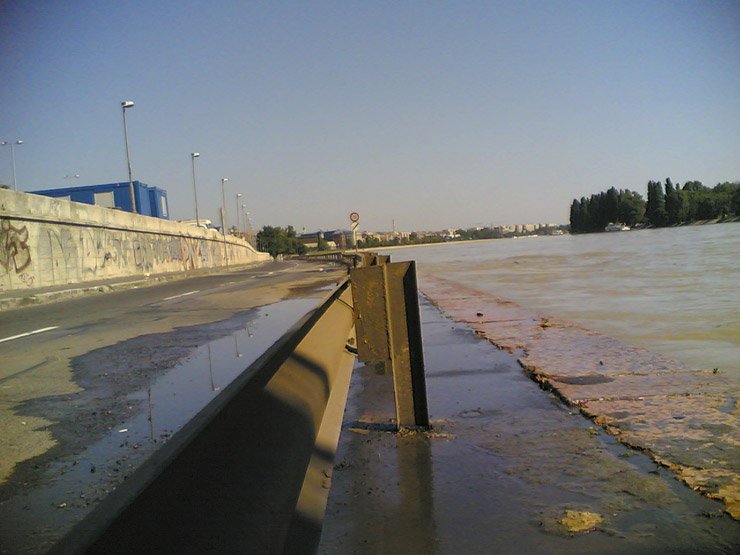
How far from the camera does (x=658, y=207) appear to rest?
10912cm

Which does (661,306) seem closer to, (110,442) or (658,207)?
(110,442)

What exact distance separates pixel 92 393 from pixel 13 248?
15594mm

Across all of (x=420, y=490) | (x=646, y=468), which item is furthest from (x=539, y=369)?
(x=420, y=490)

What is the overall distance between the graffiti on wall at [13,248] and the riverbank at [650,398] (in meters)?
16.3

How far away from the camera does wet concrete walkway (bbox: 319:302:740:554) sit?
2.31 metres

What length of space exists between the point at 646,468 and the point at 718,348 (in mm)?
4175

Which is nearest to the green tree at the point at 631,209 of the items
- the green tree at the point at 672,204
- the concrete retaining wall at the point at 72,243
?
the green tree at the point at 672,204

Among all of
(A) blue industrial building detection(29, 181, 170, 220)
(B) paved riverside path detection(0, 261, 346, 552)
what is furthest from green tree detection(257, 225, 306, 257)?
(B) paved riverside path detection(0, 261, 346, 552)

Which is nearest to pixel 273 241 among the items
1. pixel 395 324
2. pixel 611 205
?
pixel 611 205

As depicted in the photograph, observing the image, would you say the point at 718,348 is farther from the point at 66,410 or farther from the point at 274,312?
the point at 274,312

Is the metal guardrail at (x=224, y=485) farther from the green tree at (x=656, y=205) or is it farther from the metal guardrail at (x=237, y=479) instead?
the green tree at (x=656, y=205)

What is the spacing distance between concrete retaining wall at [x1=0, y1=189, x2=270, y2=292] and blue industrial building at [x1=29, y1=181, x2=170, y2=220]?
26410 millimetres

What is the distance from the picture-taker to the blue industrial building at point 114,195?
60438 millimetres

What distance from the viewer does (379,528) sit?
246 cm
